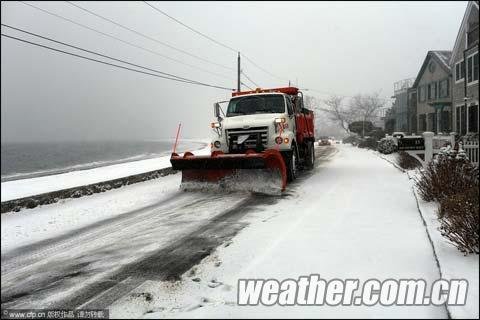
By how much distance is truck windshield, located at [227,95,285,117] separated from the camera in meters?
11.6

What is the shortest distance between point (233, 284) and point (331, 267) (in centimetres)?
112

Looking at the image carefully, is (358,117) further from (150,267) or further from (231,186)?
(150,267)

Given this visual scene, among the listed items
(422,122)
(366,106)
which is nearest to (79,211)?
(422,122)

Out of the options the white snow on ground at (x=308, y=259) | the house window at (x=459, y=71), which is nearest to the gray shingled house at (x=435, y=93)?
the house window at (x=459, y=71)

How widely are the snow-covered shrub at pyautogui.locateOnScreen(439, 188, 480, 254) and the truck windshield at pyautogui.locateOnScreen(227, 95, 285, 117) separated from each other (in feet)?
22.0

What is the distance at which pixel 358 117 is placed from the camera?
8406cm

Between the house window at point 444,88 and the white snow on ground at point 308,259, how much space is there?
2556cm

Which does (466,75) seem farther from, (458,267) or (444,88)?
(458,267)

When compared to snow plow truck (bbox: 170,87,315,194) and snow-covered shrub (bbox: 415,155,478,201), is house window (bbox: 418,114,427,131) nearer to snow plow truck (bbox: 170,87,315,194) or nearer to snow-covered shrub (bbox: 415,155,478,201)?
snow plow truck (bbox: 170,87,315,194)

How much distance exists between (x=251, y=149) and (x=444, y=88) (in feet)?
85.2

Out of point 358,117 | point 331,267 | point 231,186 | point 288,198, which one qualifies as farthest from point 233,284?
point 358,117

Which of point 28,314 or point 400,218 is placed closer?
point 28,314

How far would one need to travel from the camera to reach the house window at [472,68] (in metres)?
22.0

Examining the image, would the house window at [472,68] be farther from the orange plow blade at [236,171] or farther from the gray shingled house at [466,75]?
the orange plow blade at [236,171]
